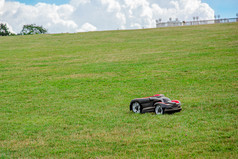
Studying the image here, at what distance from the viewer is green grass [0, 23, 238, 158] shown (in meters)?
6.15

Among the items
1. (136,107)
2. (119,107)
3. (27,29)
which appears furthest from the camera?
(27,29)

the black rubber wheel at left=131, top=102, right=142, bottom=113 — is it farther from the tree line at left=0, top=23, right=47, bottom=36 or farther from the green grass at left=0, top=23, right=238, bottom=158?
the tree line at left=0, top=23, right=47, bottom=36

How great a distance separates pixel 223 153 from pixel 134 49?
2172cm

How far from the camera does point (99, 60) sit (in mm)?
22281

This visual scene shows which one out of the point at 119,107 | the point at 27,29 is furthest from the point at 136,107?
the point at 27,29

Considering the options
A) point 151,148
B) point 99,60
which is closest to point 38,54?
point 99,60

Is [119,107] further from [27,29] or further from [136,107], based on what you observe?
[27,29]

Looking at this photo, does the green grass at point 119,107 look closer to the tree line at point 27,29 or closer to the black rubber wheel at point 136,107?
the black rubber wheel at point 136,107

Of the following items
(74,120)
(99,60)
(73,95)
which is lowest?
(74,120)

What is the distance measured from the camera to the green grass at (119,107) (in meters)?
6.15

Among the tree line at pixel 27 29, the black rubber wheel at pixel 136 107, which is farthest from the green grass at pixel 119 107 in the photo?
the tree line at pixel 27 29

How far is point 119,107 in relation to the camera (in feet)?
33.0

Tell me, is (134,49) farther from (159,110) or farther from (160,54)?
(159,110)

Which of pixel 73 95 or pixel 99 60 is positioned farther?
pixel 99 60
